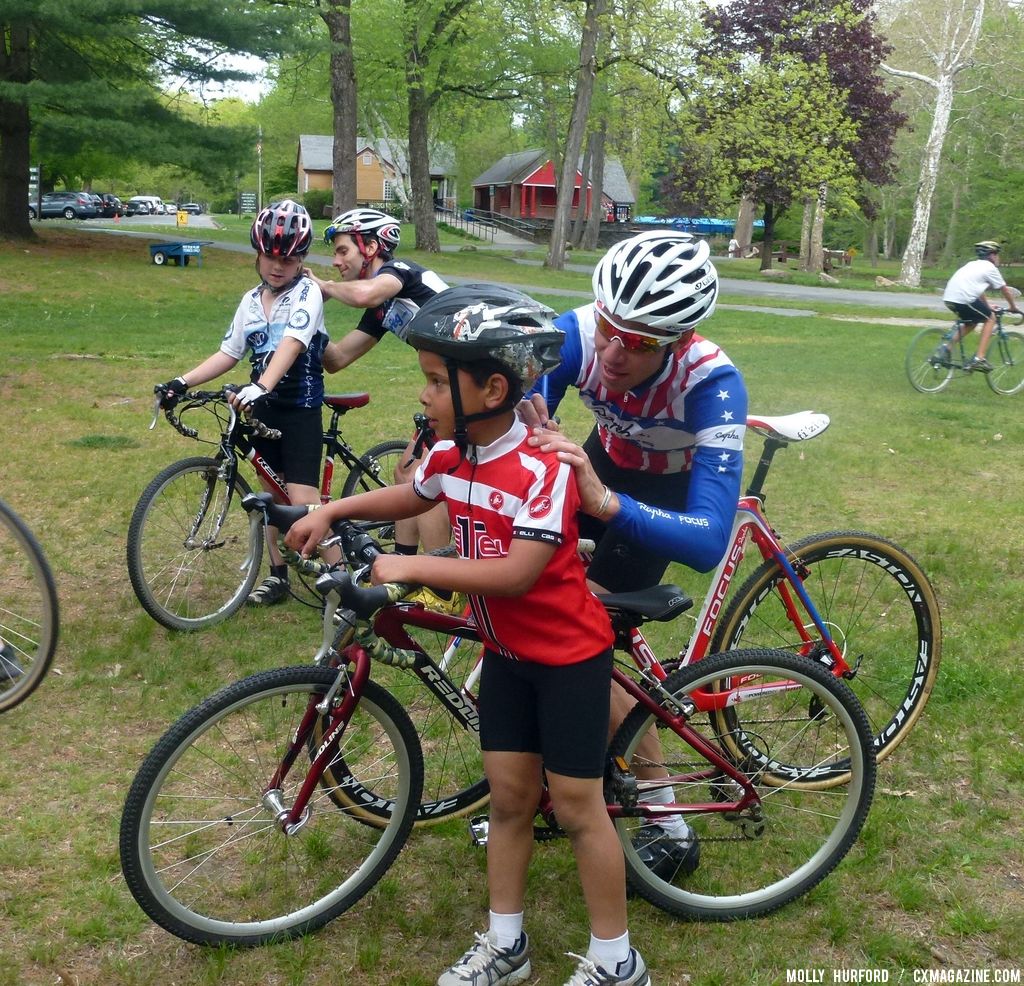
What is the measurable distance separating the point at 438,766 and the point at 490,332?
2.11 metres

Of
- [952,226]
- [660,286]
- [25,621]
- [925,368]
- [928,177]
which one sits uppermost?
[928,177]

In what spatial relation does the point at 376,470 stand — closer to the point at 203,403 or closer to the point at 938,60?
the point at 203,403

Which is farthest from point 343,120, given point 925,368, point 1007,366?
point 1007,366

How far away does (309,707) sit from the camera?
3.07 metres

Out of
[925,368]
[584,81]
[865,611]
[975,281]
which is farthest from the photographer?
[584,81]

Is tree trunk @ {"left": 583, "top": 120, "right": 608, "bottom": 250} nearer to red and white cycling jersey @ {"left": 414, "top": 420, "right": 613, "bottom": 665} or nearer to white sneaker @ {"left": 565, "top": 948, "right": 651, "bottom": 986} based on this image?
red and white cycling jersey @ {"left": 414, "top": 420, "right": 613, "bottom": 665}

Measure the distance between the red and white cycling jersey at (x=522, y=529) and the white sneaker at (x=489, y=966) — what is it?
34.8 inches

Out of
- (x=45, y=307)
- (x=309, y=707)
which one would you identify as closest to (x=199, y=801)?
(x=309, y=707)

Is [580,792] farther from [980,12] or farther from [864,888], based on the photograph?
[980,12]

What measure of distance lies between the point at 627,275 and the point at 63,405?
28.7 ft

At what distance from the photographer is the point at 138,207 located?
74.2m

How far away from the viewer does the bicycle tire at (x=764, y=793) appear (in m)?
3.33

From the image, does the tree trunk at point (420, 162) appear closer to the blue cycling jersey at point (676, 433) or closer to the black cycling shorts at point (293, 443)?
the black cycling shorts at point (293, 443)

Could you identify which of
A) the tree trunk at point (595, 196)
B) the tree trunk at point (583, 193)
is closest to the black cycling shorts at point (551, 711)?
the tree trunk at point (583, 193)
